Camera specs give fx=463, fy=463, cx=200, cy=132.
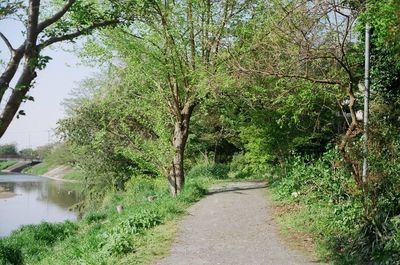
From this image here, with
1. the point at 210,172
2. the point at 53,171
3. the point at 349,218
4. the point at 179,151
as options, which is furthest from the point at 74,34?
the point at 53,171

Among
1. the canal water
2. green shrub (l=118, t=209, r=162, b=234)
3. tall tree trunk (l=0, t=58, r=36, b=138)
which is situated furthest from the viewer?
the canal water

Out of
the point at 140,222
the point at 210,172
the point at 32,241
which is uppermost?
the point at 210,172

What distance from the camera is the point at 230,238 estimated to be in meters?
9.38

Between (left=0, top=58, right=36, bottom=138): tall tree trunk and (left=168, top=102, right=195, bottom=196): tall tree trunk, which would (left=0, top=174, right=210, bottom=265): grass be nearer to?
(left=168, top=102, right=195, bottom=196): tall tree trunk

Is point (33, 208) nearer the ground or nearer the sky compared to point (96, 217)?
nearer the ground

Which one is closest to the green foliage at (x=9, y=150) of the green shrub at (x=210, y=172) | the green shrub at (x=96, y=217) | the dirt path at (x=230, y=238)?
the green shrub at (x=210, y=172)

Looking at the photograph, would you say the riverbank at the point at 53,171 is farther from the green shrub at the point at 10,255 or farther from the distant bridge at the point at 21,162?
the green shrub at the point at 10,255

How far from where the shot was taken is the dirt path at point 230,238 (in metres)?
7.87

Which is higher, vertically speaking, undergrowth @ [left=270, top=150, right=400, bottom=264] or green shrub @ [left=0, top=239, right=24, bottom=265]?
undergrowth @ [left=270, top=150, right=400, bottom=264]

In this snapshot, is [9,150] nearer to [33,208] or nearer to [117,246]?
[33,208]

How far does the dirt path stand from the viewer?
25.8 ft

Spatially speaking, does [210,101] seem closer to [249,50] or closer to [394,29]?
[249,50]

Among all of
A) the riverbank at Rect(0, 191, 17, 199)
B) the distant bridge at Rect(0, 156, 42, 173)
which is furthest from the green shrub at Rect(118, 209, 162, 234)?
the distant bridge at Rect(0, 156, 42, 173)

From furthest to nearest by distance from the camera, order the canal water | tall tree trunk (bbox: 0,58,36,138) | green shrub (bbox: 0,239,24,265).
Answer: the canal water, green shrub (bbox: 0,239,24,265), tall tree trunk (bbox: 0,58,36,138)
